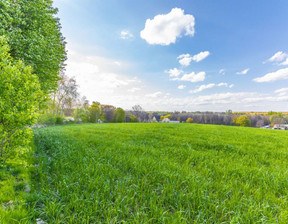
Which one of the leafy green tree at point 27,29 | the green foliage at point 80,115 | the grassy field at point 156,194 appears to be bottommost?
the grassy field at point 156,194

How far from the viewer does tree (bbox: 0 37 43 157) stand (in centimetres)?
358

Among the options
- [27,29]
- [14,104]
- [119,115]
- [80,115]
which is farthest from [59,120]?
[14,104]

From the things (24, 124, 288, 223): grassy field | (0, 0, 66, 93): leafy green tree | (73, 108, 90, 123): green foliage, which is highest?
(0, 0, 66, 93): leafy green tree

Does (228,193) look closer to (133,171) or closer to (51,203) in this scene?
(133,171)

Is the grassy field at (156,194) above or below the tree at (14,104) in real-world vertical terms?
below

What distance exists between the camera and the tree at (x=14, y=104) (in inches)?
141

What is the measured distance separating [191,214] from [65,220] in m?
2.51

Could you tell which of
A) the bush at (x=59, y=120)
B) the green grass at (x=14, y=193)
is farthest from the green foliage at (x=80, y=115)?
the green grass at (x=14, y=193)

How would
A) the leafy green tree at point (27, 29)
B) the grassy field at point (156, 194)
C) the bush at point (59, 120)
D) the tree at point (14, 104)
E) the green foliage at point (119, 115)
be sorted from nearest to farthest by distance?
the grassy field at point (156, 194) < the tree at point (14, 104) < the leafy green tree at point (27, 29) < the bush at point (59, 120) < the green foliage at point (119, 115)

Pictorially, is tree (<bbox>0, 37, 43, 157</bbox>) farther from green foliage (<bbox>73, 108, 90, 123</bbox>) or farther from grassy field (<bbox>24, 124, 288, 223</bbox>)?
green foliage (<bbox>73, 108, 90, 123</bbox>)

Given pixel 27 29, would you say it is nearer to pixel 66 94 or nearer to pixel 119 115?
pixel 66 94

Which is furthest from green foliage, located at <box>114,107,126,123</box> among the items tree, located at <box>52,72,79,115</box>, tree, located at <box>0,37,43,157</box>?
tree, located at <box>0,37,43,157</box>

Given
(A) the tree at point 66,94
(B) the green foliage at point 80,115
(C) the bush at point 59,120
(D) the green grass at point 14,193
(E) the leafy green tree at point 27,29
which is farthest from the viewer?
(B) the green foliage at point 80,115

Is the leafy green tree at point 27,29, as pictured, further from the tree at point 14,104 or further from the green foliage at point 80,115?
the green foliage at point 80,115
